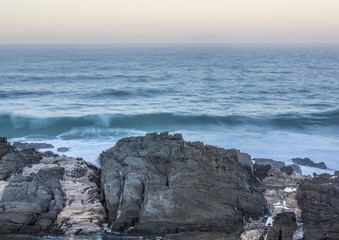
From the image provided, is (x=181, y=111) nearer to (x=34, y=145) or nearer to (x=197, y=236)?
(x=34, y=145)

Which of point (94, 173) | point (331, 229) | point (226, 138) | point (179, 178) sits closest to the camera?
point (331, 229)

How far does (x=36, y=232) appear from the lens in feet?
55.3

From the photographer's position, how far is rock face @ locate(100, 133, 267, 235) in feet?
56.5

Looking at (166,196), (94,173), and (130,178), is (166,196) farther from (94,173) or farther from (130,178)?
(94,173)

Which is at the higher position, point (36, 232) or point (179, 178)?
point (179, 178)

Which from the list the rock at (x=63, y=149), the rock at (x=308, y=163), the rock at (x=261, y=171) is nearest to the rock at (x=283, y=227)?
the rock at (x=261, y=171)

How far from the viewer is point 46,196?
60.6ft

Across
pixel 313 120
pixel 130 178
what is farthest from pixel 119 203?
pixel 313 120

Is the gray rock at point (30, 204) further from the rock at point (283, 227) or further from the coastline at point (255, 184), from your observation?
the rock at point (283, 227)

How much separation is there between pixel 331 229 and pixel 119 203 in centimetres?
775

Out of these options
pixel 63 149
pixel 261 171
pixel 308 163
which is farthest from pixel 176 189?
pixel 63 149

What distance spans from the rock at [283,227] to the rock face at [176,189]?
95 centimetres

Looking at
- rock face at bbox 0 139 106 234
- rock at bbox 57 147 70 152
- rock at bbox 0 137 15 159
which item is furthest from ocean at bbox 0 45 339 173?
rock face at bbox 0 139 106 234

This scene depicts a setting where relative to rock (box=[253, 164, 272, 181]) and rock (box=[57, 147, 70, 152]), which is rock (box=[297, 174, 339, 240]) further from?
rock (box=[57, 147, 70, 152])
